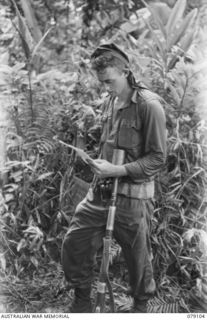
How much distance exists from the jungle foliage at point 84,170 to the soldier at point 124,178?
359 mm

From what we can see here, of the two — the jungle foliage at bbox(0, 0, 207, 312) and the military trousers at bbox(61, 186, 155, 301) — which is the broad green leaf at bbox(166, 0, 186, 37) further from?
the military trousers at bbox(61, 186, 155, 301)

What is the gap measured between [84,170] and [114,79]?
0.93 m

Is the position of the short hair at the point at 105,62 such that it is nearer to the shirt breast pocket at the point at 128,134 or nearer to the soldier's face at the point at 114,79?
the soldier's face at the point at 114,79

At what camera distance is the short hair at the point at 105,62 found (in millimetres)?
1725

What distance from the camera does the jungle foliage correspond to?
241cm

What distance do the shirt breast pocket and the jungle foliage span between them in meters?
0.66

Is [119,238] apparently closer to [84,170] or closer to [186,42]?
[84,170]

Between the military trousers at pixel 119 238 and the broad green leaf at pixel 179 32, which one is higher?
the broad green leaf at pixel 179 32

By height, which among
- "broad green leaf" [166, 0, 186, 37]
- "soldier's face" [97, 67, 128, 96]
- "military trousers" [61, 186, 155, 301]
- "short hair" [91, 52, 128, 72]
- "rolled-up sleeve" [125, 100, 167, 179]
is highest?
"broad green leaf" [166, 0, 186, 37]

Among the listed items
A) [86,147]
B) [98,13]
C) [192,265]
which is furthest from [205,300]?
[98,13]

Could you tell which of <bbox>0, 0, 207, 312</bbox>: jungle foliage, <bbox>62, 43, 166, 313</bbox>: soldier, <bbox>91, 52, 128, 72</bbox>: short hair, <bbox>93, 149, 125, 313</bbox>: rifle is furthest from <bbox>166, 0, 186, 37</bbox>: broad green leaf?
<bbox>93, 149, 125, 313</bbox>: rifle

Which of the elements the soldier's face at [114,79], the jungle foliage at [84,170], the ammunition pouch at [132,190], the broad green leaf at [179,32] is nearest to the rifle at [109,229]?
the ammunition pouch at [132,190]

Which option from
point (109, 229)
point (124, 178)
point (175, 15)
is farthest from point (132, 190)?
point (175, 15)

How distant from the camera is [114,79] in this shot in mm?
1758
